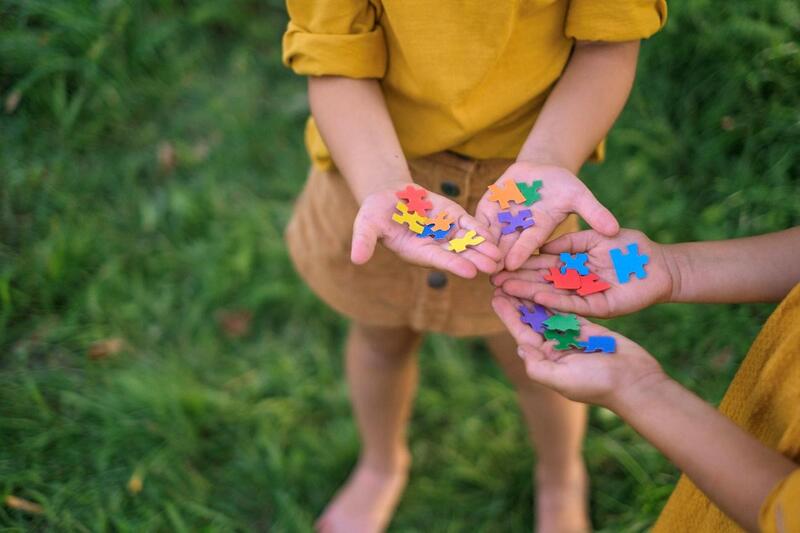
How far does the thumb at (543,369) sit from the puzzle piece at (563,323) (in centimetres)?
7

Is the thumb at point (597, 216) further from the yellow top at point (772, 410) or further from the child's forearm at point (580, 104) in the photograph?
the yellow top at point (772, 410)

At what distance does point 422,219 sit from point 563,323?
0.33m

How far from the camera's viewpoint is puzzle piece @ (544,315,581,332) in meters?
1.45

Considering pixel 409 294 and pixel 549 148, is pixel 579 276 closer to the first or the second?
pixel 549 148

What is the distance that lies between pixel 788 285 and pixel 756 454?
1.27 feet

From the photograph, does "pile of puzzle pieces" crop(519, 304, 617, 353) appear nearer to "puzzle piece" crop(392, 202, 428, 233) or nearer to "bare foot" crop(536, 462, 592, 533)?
"puzzle piece" crop(392, 202, 428, 233)

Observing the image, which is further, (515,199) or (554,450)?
(554,450)

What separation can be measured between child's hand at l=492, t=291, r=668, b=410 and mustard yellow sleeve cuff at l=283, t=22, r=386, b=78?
640mm

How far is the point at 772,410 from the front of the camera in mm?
1211

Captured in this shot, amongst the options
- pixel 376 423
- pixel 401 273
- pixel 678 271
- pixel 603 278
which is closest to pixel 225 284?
pixel 376 423

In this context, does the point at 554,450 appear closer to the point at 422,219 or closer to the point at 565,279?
the point at 565,279

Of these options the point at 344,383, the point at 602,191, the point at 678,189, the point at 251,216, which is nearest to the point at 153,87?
the point at 251,216

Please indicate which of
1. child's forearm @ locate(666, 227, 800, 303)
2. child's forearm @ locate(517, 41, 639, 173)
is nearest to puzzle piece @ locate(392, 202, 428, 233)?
child's forearm @ locate(517, 41, 639, 173)

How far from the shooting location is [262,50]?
3.39m
